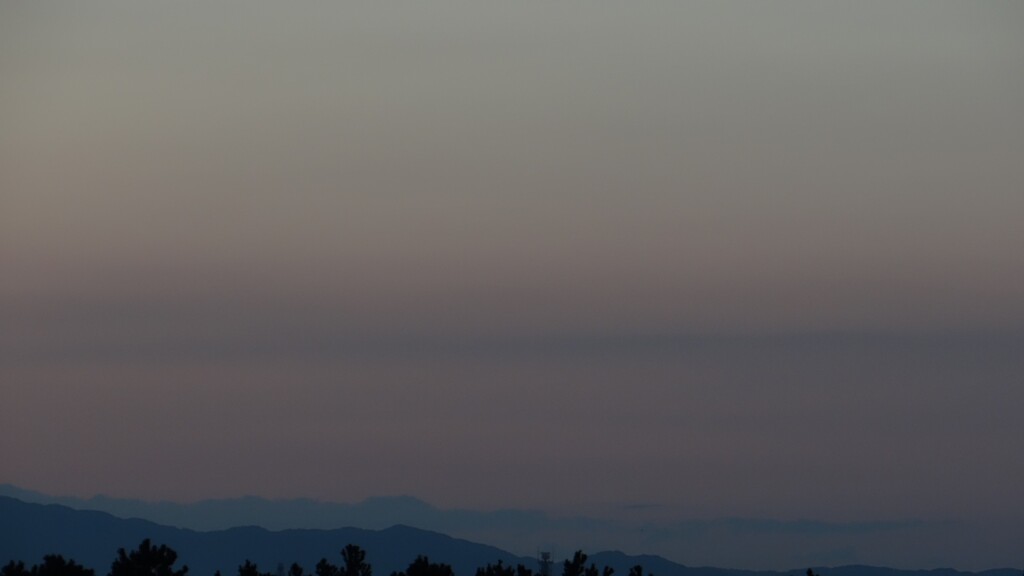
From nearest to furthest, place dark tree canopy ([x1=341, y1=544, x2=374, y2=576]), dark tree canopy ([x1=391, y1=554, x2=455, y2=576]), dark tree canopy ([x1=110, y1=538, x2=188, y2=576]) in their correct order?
1. dark tree canopy ([x1=110, y1=538, x2=188, y2=576])
2. dark tree canopy ([x1=391, y1=554, x2=455, y2=576])
3. dark tree canopy ([x1=341, y1=544, x2=374, y2=576])

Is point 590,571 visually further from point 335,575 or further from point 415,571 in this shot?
point 335,575

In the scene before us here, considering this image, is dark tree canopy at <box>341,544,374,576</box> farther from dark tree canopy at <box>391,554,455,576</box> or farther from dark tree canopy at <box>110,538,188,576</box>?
dark tree canopy at <box>110,538,188,576</box>

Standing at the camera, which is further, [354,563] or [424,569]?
[354,563]

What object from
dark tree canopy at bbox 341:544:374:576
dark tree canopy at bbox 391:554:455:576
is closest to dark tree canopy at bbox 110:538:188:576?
dark tree canopy at bbox 391:554:455:576

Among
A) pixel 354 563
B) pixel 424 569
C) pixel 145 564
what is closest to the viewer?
pixel 145 564

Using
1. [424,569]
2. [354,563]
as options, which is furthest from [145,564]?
[354,563]

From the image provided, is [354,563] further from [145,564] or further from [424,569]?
[145,564]

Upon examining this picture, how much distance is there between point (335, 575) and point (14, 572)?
4046 centimetres

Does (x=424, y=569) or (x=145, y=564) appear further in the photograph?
(x=424, y=569)

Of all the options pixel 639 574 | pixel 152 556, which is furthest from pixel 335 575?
pixel 152 556

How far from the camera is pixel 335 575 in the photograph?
110000 mm

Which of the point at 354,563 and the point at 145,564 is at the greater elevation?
the point at 354,563

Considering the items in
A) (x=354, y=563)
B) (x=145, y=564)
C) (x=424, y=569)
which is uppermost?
(x=354, y=563)

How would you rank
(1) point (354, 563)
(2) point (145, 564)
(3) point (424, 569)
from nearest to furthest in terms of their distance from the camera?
(2) point (145, 564) < (3) point (424, 569) < (1) point (354, 563)
